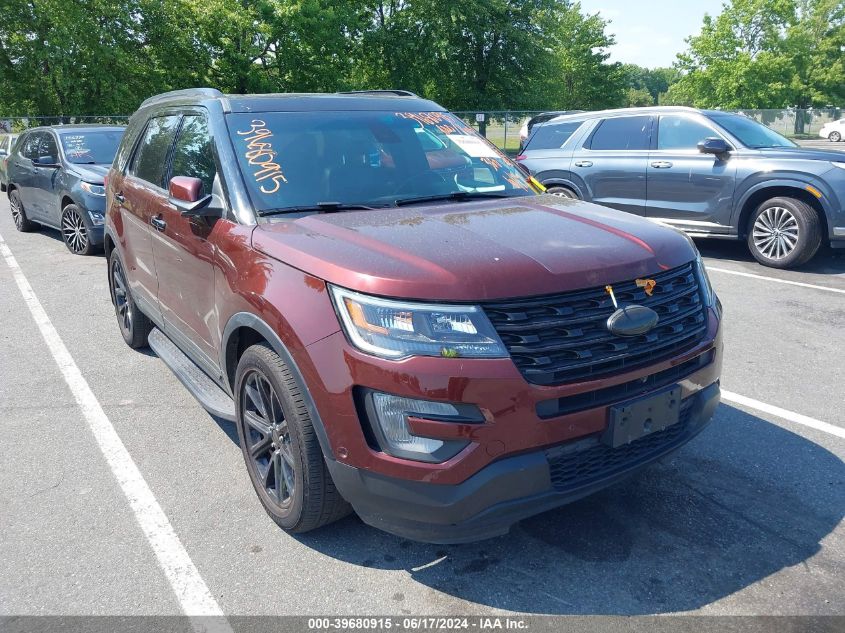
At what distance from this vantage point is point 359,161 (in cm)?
365

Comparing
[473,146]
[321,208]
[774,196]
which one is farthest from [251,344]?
[774,196]

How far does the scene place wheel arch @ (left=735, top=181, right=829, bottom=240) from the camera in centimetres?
784

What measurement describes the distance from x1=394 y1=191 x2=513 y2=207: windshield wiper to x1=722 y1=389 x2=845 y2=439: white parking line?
2.07 metres

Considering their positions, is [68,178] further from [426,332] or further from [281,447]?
[426,332]

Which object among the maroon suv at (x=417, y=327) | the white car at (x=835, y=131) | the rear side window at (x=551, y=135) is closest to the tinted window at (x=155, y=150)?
the maroon suv at (x=417, y=327)

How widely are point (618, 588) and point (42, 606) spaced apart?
2.26 m

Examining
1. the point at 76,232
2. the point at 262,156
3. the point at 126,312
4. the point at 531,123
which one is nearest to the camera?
the point at 262,156

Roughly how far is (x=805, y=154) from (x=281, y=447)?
24.7 ft

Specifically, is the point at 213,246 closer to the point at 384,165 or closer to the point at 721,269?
the point at 384,165

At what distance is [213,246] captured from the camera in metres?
3.38

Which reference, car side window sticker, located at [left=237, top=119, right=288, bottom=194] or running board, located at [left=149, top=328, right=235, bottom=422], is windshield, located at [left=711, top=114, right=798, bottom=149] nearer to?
car side window sticker, located at [left=237, top=119, right=288, bottom=194]

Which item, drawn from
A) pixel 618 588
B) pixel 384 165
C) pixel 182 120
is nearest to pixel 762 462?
pixel 618 588

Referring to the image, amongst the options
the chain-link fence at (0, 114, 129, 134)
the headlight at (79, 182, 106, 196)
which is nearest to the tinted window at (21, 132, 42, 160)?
the headlight at (79, 182, 106, 196)

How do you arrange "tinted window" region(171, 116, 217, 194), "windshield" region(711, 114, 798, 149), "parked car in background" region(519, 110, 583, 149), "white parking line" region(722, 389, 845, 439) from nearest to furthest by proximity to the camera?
"tinted window" region(171, 116, 217, 194)
"white parking line" region(722, 389, 845, 439)
"windshield" region(711, 114, 798, 149)
"parked car in background" region(519, 110, 583, 149)
